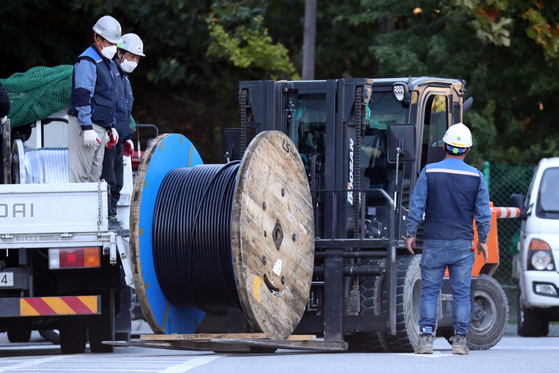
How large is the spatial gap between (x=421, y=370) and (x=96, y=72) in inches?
Answer: 163

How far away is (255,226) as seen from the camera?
8.18m

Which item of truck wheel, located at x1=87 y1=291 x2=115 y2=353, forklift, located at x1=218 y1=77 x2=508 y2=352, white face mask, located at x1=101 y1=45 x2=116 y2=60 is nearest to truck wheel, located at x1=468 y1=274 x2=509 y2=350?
forklift, located at x1=218 y1=77 x2=508 y2=352

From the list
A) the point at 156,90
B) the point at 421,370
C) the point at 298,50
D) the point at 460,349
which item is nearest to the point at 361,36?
the point at 298,50

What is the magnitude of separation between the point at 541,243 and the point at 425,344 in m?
4.39

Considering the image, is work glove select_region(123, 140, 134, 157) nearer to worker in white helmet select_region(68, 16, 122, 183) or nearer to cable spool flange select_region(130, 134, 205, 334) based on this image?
worker in white helmet select_region(68, 16, 122, 183)

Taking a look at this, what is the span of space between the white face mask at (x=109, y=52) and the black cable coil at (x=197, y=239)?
1.48 m

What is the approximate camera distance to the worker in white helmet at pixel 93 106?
923 centimetres

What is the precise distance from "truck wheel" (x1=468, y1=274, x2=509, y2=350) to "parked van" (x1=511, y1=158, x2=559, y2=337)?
1.60m

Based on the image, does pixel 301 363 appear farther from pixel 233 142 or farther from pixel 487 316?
pixel 487 316

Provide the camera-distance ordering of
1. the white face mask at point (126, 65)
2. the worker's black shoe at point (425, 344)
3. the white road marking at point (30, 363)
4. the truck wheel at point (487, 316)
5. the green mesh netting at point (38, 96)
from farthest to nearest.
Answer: the green mesh netting at point (38, 96)
the truck wheel at point (487, 316)
the white face mask at point (126, 65)
the worker's black shoe at point (425, 344)
the white road marking at point (30, 363)

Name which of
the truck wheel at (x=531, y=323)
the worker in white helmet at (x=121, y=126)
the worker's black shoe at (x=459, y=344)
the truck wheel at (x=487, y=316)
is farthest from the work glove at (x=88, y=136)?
the truck wheel at (x=531, y=323)

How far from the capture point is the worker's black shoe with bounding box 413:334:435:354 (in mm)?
8820

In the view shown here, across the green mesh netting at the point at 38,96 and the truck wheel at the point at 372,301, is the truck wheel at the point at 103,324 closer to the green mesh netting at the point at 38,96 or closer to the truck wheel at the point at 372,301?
the truck wheel at the point at 372,301

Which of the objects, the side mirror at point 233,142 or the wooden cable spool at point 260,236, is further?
the side mirror at point 233,142
